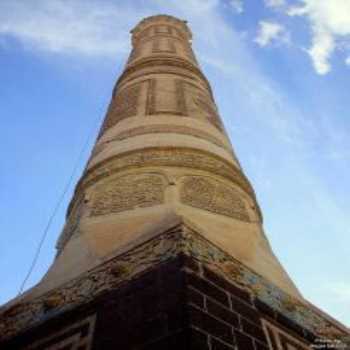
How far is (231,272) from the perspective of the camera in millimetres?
2740

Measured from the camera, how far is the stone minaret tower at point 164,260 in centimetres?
226

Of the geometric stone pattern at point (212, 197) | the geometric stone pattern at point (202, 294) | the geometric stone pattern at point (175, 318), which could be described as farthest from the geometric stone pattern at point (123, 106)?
the geometric stone pattern at point (175, 318)

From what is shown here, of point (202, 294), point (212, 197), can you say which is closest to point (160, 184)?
point (212, 197)

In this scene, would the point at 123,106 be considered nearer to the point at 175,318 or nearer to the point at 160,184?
the point at 160,184

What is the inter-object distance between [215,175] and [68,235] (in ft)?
3.66

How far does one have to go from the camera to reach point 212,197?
390 cm

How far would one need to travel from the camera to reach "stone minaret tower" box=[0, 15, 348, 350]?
7.42 ft

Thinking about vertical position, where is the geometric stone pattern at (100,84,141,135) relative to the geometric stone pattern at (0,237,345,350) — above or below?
above

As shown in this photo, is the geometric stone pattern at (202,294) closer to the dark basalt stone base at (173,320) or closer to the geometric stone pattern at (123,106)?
the dark basalt stone base at (173,320)

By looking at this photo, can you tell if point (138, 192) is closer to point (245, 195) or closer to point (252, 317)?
point (245, 195)

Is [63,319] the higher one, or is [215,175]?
[215,175]

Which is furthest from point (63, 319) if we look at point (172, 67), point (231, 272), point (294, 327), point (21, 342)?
point (172, 67)

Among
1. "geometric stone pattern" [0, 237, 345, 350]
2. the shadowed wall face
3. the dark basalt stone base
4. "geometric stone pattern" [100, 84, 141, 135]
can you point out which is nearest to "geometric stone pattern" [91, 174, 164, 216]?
the shadowed wall face

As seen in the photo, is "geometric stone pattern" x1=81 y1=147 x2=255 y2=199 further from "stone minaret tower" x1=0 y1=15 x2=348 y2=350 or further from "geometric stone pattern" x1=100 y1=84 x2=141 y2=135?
"geometric stone pattern" x1=100 y1=84 x2=141 y2=135
